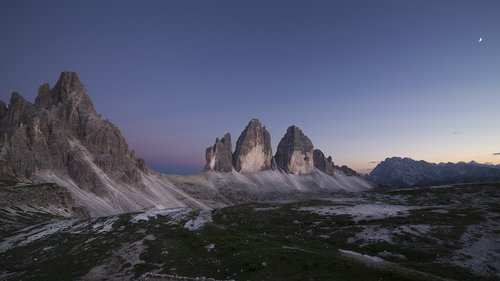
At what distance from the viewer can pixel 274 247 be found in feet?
155

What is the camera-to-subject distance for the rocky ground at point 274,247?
38.0 meters

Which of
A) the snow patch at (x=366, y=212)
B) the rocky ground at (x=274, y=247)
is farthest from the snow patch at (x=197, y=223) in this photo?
the snow patch at (x=366, y=212)

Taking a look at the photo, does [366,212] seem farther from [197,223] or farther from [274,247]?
[274,247]

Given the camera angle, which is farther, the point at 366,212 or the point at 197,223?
the point at 366,212

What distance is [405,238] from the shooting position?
5344 centimetres

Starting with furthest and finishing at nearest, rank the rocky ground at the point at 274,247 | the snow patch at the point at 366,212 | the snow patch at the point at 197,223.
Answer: the snow patch at the point at 197,223
the snow patch at the point at 366,212
the rocky ground at the point at 274,247

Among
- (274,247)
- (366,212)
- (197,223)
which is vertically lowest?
(274,247)

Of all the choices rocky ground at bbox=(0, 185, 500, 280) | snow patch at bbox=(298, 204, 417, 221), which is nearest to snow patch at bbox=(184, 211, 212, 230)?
rocky ground at bbox=(0, 185, 500, 280)

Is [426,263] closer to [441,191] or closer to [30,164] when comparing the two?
[441,191]

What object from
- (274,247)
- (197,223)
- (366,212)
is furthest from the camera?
(366,212)

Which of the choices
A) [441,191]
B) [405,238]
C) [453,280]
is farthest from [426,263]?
[441,191]

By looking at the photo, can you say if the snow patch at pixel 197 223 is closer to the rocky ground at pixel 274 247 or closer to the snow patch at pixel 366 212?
the rocky ground at pixel 274 247

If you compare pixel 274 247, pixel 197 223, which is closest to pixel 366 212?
pixel 197 223

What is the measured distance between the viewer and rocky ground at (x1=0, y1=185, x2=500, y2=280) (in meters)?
38.0
